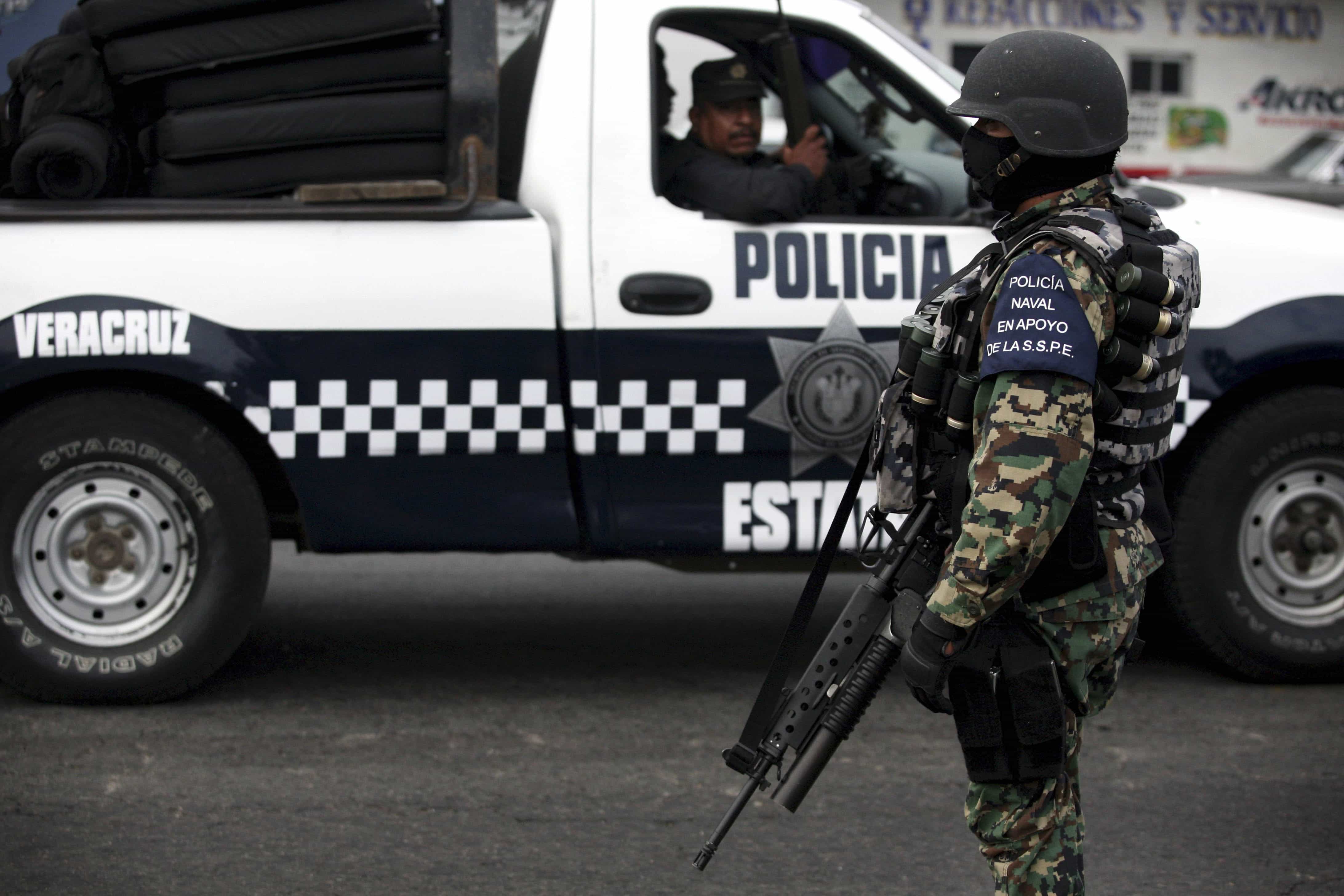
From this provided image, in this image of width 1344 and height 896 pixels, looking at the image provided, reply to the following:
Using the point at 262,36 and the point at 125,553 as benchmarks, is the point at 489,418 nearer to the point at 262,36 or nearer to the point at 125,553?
the point at 125,553

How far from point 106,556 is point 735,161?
84.3 inches

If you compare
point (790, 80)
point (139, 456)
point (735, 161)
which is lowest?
point (139, 456)

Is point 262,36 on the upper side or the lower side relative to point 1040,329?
upper

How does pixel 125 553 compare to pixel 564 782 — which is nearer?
pixel 564 782

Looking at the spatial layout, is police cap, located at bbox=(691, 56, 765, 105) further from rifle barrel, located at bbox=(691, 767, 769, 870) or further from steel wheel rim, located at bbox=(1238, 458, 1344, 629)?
rifle barrel, located at bbox=(691, 767, 769, 870)

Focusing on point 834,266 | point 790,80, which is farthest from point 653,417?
point 790,80

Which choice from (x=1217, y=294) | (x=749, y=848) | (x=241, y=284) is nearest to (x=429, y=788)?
(x=749, y=848)

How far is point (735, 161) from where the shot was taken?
4902 mm

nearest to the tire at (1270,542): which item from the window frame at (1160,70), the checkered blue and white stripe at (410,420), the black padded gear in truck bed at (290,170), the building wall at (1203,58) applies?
the checkered blue and white stripe at (410,420)

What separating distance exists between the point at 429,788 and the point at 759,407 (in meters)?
1.36

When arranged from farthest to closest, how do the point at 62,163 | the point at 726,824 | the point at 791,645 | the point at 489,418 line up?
the point at 489,418 < the point at 62,163 < the point at 791,645 < the point at 726,824

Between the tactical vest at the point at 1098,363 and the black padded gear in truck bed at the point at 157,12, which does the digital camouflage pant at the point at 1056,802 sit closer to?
the tactical vest at the point at 1098,363

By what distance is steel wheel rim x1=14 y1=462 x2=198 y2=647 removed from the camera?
446cm

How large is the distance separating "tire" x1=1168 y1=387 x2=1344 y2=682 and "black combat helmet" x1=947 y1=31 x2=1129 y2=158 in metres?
2.33
